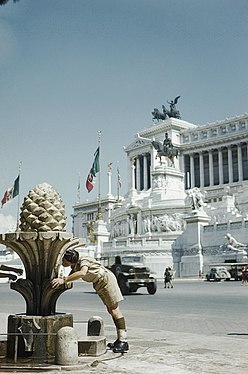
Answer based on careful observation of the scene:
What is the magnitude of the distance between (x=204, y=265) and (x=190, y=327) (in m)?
32.9

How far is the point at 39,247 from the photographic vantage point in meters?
6.79

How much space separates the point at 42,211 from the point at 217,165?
314 feet

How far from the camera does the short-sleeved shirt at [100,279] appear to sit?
700cm

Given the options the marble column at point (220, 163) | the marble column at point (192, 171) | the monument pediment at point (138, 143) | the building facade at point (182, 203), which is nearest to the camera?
the building facade at point (182, 203)

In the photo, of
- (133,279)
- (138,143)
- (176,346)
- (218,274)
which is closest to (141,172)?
(138,143)

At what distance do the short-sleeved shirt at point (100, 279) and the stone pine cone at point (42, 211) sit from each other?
1.89ft

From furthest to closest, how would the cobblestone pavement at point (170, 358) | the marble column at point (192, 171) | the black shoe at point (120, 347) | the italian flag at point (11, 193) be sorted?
the marble column at point (192, 171) < the italian flag at point (11, 193) < the black shoe at point (120, 347) < the cobblestone pavement at point (170, 358)

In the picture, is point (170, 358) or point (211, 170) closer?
point (170, 358)

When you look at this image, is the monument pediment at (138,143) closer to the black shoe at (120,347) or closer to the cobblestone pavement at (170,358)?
the cobblestone pavement at (170,358)

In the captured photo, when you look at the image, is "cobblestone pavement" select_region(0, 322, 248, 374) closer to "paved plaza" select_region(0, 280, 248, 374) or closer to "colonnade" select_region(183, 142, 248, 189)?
"paved plaza" select_region(0, 280, 248, 374)

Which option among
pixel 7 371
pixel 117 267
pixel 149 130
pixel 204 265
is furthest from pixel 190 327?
pixel 149 130

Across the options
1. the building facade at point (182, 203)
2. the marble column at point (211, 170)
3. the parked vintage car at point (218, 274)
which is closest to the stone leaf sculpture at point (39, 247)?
the parked vintage car at point (218, 274)

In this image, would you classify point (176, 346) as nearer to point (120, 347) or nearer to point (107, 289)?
point (120, 347)

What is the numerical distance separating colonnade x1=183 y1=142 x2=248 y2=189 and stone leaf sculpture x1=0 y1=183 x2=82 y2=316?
89.5 m
